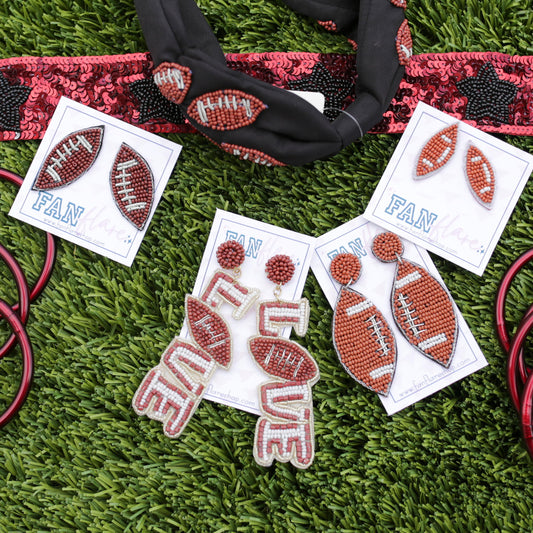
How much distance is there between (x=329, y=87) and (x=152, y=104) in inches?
14.1

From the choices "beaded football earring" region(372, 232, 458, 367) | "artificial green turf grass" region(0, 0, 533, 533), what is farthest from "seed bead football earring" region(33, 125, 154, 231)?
"beaded football earring" region(372, 232, 458, 367)

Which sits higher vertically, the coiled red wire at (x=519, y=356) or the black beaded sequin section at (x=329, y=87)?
the black beaded sequin section at (x=329, y=87)

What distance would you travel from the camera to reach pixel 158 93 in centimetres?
100

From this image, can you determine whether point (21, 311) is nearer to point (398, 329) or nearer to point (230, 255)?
point (230, 255)

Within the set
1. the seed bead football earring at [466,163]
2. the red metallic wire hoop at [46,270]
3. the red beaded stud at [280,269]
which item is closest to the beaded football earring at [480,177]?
the seed bead football earring at [466,163]

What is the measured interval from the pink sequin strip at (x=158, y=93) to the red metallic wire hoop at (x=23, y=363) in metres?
0.37

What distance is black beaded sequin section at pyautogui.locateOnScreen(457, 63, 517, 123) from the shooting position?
3.23 ft

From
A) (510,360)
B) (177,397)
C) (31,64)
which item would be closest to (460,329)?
(510,360)

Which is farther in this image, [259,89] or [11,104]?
[11,104]

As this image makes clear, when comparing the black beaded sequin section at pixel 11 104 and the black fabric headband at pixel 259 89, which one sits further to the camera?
the black beaded sequin section at pixel 11 104

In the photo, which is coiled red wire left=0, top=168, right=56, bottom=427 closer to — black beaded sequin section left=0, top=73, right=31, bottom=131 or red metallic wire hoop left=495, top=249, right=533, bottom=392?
black beaded sequin section left=0, top=73, right=31, bottom=131

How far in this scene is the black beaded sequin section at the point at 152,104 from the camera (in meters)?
0.99

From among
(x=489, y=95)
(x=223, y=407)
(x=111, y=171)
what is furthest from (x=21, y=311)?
(x=489, y=95)

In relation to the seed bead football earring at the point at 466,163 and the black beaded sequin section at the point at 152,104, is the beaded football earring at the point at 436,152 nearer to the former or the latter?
the seed bead football earring at the point at 466,163
